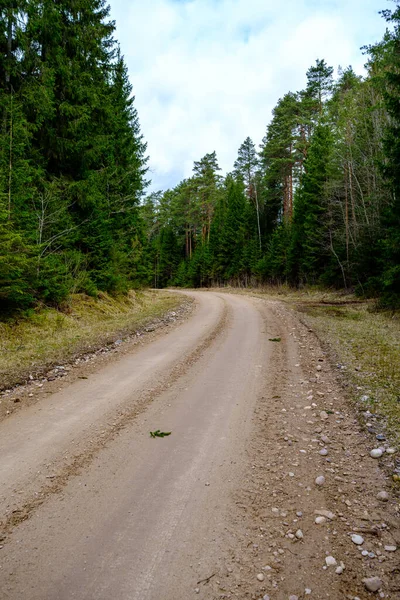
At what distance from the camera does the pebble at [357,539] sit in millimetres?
2484

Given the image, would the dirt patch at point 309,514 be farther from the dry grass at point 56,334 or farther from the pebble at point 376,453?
the dry grass at point 56,334

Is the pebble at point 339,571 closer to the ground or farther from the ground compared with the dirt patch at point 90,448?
closer to the ground

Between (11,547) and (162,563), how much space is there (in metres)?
1.18

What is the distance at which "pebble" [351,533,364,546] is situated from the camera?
8.15 ft

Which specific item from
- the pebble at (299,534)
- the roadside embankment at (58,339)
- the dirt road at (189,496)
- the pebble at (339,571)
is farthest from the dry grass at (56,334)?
the pebble at (339,571)

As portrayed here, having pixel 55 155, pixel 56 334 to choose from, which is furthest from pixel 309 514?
pixel 55 155

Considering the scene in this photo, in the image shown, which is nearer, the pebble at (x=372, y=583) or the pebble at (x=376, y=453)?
the pebble at (x=372, y=583)

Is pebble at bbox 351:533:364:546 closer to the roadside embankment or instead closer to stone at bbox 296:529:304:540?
stone at bbox 296:529:304:540

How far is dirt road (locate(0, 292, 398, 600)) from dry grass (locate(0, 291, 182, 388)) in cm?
194

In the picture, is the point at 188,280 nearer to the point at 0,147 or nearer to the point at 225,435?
the point at 0,147

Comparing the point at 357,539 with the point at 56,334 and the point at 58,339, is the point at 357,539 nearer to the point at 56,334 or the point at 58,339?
the point at 58,339

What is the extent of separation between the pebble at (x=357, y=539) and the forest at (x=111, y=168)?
9.15 m

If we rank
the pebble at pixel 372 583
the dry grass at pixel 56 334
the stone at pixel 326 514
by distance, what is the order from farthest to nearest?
the dry grass at pixel 56 334, the stone at pixel 326 514, the pebble at pixel 372 583

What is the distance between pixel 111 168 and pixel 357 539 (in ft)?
57.3
